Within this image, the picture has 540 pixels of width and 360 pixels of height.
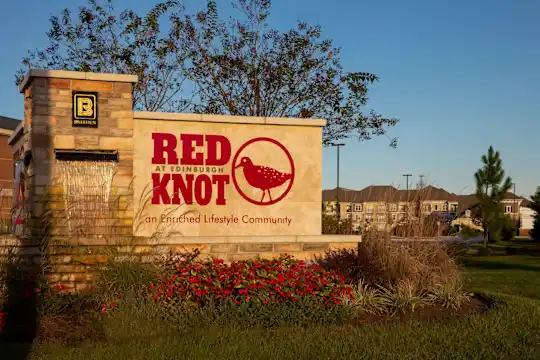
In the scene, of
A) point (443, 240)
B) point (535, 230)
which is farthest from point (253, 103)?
point (535, 230)

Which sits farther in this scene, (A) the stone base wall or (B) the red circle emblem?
(B) the red circle emblem

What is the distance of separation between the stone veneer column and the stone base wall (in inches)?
13.2

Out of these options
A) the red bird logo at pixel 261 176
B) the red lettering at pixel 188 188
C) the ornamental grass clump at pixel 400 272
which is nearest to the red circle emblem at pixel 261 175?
the red bird logo at pixel 261 176

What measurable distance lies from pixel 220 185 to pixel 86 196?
246 centimetres

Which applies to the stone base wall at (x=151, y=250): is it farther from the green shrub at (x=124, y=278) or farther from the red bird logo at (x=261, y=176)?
A: the red bird logo at (x=261, y=176)

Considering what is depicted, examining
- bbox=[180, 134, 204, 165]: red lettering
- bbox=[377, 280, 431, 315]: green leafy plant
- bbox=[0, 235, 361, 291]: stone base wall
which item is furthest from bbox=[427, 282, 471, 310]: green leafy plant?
bbox=[180, 134, 204, 165]: red lettering

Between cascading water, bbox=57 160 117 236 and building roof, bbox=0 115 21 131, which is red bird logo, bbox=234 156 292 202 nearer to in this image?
cascading water, bbox=57 160 117 236

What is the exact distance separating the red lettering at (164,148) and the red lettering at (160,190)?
27 centimetres

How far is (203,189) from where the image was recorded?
1113 cm

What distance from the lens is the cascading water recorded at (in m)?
10.2

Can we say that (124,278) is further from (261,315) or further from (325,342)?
(325,342)

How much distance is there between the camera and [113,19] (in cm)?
1775

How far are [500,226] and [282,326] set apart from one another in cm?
3052

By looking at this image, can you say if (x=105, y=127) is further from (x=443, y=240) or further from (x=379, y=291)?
(x=443, y=240)
